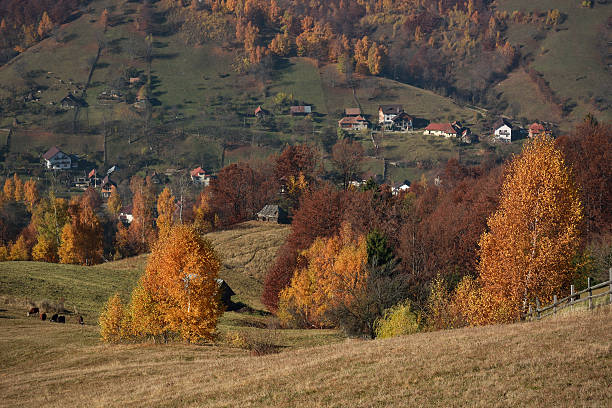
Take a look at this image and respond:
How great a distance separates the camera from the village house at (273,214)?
104875 mm

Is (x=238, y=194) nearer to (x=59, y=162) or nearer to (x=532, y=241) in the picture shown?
(x=532, y=241)

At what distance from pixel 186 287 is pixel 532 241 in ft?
78.6

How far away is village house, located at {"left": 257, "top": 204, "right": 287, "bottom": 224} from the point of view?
10488cm

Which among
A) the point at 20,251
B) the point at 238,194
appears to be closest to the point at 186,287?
the point at 238,194

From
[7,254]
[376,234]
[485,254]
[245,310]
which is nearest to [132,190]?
[7,254]

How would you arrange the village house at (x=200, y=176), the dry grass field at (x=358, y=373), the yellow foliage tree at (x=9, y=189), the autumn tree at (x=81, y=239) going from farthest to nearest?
the village house at (x=200, y=176) → the yellow foliage tree at (x=9, y=189) → the autumn tree at (x=81, y=239) → the dry grass field at (x=358, y=373)

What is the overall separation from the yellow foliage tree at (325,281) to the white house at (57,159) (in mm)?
139272

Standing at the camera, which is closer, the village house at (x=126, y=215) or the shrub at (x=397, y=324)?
the shrub at (x=397, y=324)

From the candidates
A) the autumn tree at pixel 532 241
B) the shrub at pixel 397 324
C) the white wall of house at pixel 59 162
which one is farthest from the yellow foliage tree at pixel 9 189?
the autumn tree at pixel 532 241

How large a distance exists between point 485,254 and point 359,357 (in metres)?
20.3

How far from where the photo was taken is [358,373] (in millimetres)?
23250

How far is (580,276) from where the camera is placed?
46156 millimetres

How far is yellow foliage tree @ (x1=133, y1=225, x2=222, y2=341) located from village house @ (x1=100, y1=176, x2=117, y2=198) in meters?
144

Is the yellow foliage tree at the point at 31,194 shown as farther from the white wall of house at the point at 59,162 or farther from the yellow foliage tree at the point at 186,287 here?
the yellow foliage tree at the point at 186,287
